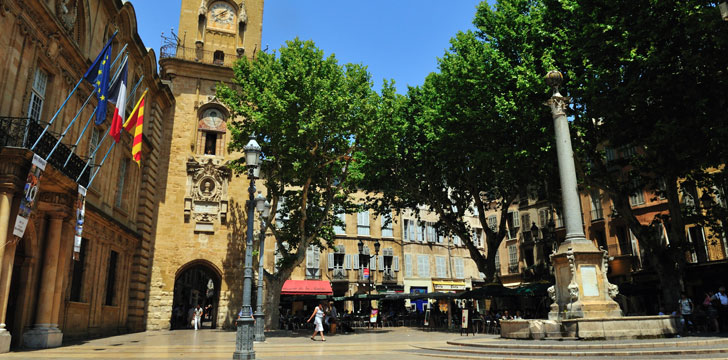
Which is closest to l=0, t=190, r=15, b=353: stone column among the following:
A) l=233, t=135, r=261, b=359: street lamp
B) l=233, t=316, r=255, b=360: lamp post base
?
l=233, t=135, r=261, b=359: street lamp

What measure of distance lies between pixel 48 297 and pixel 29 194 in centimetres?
413

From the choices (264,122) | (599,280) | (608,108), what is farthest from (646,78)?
(264,122)

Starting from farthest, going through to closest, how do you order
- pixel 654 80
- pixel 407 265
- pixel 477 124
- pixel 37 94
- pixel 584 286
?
pixel 407 265 < pixel 477 124 < pixel 654 80 < pixel 37 94 < pixel 584 286

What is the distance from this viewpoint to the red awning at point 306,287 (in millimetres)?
35906

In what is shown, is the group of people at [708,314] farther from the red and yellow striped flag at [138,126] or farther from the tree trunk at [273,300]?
the red and yellow striped flag at [138,126]

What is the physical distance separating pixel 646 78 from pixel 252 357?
49.6 feet

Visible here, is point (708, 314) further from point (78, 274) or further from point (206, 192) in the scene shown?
point (206, 192)

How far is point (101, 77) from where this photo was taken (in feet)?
54.8

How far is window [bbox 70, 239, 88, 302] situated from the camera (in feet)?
62.5

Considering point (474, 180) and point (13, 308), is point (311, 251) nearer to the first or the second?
point (474, 180)

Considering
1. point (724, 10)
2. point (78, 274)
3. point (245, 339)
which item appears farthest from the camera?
point (78, 274)

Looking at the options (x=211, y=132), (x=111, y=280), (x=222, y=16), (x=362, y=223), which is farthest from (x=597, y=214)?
(x=111, y=280)

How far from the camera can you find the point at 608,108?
56.4 feet

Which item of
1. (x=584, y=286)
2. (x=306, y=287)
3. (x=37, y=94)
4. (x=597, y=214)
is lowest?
(x=584, y=286)
